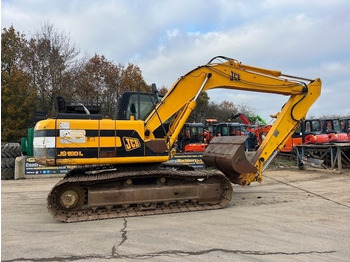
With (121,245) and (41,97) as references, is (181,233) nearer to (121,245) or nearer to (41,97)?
(121,245)

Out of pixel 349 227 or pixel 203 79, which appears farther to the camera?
pixel 203 79

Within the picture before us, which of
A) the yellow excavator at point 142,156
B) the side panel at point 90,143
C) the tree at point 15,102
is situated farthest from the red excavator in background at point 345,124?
the tree at point 15,102

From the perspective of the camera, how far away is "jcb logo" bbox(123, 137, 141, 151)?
686 cm

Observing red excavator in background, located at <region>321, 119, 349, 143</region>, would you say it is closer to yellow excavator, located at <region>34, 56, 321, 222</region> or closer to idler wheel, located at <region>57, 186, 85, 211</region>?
→ yellow excavator, located at <region>34, 56, 321, 222</region>

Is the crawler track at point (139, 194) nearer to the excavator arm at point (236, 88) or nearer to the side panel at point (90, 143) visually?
the side panel at point (90, 143)

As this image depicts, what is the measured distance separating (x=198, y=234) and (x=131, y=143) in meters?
2.43

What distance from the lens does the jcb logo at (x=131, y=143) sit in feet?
22.5

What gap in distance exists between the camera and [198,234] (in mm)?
5391

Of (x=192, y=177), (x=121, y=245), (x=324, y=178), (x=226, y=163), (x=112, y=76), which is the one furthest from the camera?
(x=112, y=76)

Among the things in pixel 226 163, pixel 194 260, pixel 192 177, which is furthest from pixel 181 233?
pixel 226 163

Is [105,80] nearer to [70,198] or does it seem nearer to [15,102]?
[15,102]

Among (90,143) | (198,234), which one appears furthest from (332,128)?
(90,143)

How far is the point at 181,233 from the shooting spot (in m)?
5.46

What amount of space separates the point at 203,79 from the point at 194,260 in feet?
15.5
